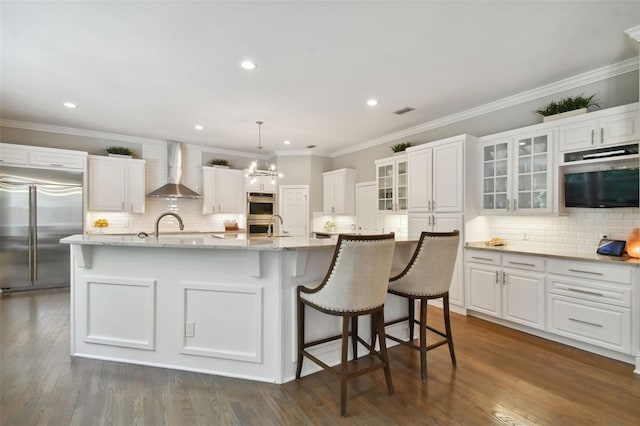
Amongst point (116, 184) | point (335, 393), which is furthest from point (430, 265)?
point (116, 184)

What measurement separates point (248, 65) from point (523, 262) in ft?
11.8

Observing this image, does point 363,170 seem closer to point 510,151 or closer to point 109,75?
point 510,151

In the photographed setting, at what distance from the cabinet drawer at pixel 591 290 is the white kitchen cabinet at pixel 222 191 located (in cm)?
575

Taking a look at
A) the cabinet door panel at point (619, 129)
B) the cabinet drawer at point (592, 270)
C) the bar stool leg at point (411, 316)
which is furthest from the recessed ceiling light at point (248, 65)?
Answer: the cabinet drawer at point (592, 270)

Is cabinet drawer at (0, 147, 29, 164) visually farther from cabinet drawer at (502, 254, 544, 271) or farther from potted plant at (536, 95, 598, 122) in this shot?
potted plant at (536, 95, 598, 122)

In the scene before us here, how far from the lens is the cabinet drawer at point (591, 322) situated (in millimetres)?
2650

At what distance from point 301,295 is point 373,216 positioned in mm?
4007

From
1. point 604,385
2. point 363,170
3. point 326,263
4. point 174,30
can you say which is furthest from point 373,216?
point 174,30

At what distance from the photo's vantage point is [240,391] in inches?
87.0

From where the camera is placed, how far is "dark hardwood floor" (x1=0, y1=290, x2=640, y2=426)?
1.93 m

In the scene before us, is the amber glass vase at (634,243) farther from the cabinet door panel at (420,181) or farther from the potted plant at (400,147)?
the potted plant at (400,147)

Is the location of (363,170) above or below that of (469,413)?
above

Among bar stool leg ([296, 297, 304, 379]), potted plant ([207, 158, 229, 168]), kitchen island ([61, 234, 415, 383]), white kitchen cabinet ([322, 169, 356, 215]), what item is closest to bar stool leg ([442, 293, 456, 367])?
kitchen island ([61, 234, 415, 383])

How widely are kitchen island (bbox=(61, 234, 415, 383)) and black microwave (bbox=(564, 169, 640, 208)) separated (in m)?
2.77
